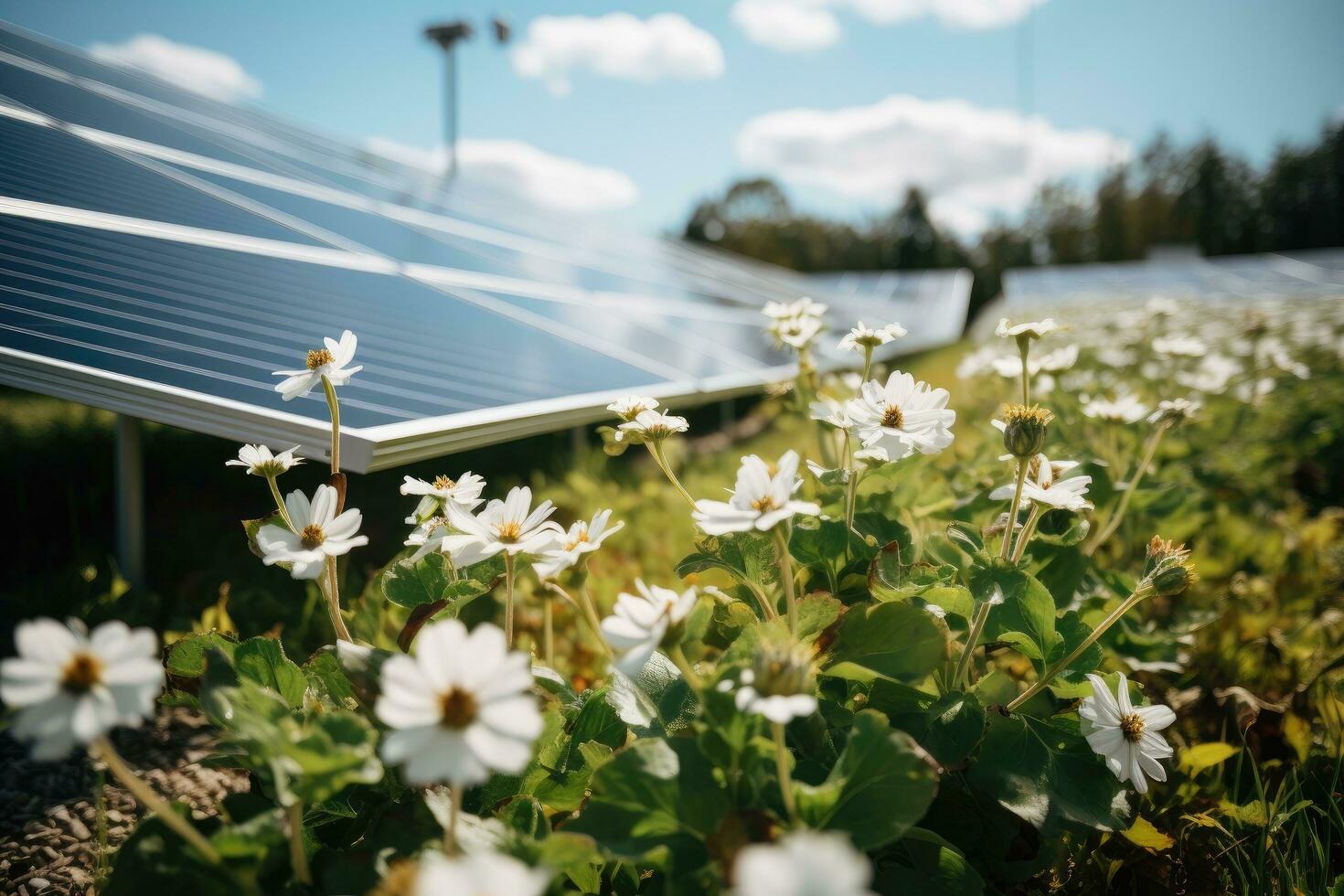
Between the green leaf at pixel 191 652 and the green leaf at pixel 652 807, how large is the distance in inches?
25.0

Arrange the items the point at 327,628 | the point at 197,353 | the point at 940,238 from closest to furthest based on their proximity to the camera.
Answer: the point at 197,353 → the point at 327,628 → the point at 940,238

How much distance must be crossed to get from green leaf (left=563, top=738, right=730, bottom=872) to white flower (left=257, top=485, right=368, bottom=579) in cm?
50

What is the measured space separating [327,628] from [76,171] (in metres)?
2.30

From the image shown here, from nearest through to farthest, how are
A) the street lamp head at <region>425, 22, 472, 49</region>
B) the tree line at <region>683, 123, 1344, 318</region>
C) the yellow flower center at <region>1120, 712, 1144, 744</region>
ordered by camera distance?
the yellow flower center at <region>1120, 712, 1144, 744</region>
the street lamp head at <region>425, 22, 472, 49</region>
the tree line at <region>683, 123, 1344, 318</region>

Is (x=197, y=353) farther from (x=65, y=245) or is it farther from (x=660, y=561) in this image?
(x=660, y=561)

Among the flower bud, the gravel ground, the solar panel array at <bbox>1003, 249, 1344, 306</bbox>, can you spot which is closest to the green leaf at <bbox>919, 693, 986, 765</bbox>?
the flower bud

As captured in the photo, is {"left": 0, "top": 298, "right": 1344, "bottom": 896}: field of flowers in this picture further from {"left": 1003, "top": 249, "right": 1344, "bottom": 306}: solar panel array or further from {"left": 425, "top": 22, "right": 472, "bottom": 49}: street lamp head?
{"left": 425, "top": 22, "right": 472, "bottom": 49}: street lamp head

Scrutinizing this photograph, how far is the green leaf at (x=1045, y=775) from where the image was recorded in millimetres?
1273

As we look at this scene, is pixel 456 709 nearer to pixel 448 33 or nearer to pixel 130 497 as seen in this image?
pixel 130 497

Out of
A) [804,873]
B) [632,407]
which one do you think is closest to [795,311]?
[632,407]

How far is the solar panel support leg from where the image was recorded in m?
2.58

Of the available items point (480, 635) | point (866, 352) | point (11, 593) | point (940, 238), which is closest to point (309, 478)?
point (11, 593)

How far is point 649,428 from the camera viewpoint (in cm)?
144

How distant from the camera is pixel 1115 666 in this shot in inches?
82.0
